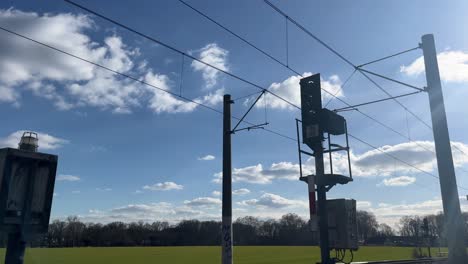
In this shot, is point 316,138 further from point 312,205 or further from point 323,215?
point 323,215

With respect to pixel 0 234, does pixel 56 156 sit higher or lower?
higher

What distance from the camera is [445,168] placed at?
10.3m

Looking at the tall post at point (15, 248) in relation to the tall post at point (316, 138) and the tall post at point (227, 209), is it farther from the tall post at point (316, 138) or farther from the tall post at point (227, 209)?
the tall post at point (227, 209)

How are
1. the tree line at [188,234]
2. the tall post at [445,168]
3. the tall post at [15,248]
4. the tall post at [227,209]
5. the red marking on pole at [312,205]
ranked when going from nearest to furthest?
the tall post at [15,248] → the tall post at [445,168] → the red marking on pole at [312,205] → the tall post at [227,209] → the tree line at [188,234]

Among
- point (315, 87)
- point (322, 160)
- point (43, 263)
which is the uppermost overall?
point (315, 87)

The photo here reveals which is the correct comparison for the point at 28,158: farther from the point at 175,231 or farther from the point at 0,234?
the point at 175,231

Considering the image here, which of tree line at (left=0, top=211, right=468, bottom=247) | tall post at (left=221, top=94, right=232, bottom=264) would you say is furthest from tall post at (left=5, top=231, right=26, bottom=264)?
tree line at (left=0, top=211, right=468, bottom=247)

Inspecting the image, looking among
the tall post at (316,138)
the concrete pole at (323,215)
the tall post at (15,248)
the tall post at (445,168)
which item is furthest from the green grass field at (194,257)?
the tall post at (15,248)

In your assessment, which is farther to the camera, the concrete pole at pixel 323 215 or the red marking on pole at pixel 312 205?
the concrete pole at pixel 323 215

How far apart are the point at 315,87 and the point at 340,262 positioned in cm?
563

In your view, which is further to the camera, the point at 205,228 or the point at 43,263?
the point at 205,228

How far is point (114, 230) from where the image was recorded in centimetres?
13350

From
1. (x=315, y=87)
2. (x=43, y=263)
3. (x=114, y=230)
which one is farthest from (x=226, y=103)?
(x=114, y=230)

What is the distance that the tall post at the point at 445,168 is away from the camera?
9.86m
